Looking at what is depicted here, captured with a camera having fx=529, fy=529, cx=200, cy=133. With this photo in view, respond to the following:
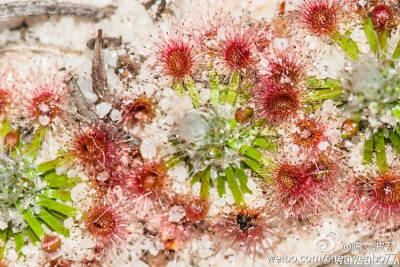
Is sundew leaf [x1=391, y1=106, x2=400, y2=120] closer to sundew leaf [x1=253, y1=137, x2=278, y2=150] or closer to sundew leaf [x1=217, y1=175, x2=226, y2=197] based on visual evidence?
sundew leaf [x1=253, y1=137, x2=278, y2=150]

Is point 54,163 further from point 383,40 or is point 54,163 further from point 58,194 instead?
point 383,40

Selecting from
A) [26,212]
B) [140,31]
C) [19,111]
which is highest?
[140,31]

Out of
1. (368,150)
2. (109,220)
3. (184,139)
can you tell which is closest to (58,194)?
(109,220)

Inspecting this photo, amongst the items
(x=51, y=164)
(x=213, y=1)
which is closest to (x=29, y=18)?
(x=51, y=164)

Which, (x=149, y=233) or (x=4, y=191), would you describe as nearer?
(x=4, y=191)

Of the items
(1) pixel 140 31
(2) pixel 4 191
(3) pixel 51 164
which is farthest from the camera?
(1) pixel 140 31

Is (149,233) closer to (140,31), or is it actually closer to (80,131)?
(80,131)
